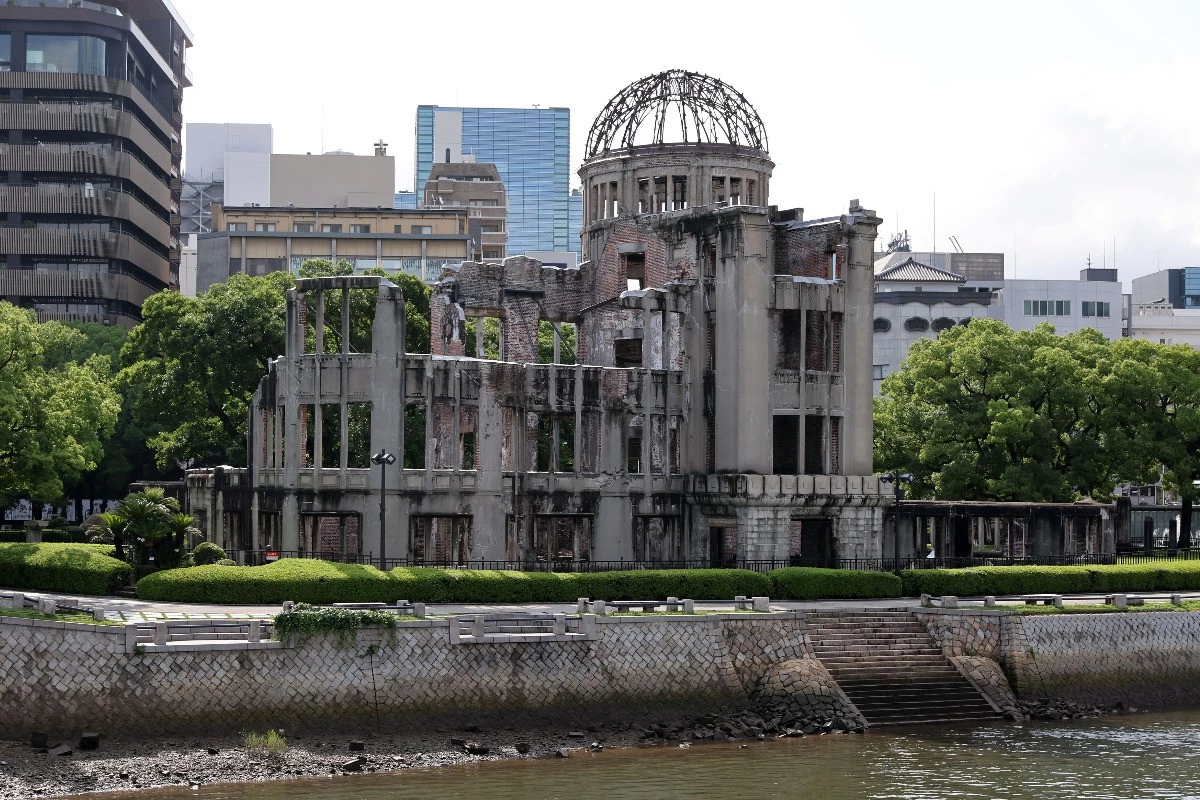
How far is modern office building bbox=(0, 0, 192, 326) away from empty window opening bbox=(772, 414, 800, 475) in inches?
2701

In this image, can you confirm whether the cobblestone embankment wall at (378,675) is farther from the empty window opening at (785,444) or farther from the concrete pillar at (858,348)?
the empty window opening at (785,444)

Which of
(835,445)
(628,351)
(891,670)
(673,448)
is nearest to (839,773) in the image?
(891,670)

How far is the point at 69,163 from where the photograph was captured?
414 ft

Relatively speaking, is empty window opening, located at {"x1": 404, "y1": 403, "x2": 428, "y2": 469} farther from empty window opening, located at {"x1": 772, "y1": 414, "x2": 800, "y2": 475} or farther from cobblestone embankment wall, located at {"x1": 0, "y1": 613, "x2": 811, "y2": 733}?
cobblestone embankment wall, located at {"x1": 0, "y1": 613, "x2": 811, "y2": 733}

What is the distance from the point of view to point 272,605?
5459 centimetres

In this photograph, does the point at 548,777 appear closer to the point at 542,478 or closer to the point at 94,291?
the point at 542,478

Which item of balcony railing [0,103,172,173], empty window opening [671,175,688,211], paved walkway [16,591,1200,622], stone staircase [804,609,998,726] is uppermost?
balcony railing [0,103,172,173]

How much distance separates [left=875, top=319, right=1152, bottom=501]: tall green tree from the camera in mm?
86938

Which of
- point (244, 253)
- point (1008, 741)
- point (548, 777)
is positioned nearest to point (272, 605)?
point (548, 777)

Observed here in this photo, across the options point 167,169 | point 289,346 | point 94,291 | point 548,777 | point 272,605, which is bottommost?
point 548,777

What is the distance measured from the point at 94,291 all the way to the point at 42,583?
2823 inches

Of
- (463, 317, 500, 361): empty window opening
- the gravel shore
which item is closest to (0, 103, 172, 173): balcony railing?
(463, 317, 500, 361): empty window opening

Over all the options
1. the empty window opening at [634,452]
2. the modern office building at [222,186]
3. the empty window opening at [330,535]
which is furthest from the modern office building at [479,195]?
the empty window opening at [330,535]

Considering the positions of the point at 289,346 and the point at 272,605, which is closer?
the point at 272,605
